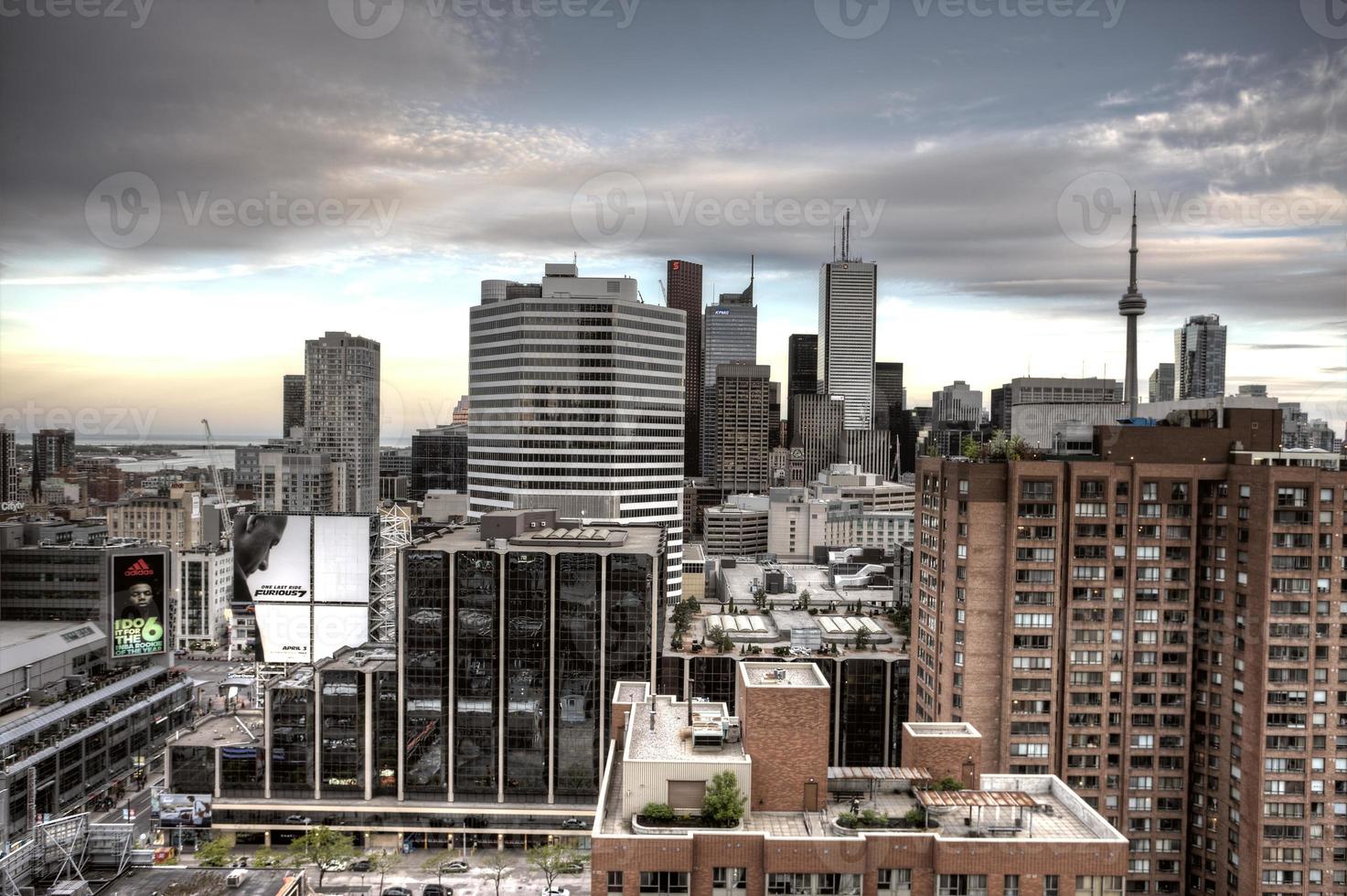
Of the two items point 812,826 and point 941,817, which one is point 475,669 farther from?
point 941,817

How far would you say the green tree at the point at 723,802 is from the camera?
3472 centimetres

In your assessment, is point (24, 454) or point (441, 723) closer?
point (441, 723)

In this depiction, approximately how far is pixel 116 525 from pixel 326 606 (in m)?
130

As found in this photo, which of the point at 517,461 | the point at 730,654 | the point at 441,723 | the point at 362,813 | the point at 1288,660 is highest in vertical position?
the point at 517,461

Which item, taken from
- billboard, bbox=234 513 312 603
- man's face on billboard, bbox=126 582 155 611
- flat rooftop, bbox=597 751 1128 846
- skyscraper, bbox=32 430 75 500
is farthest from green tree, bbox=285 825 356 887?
skyscraper, bbox=32 430 75 500

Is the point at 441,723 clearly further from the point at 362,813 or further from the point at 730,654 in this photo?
the point at 730,654

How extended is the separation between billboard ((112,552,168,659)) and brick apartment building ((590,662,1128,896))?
8340 cm

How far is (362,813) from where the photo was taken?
236 ft

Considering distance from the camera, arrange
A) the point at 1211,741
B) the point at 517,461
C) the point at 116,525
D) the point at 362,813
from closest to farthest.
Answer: the point at 1211,741, the point at 362,813, the point at 517,461, the point at 116,525

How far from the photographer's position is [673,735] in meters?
39.8

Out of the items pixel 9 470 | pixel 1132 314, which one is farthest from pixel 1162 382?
pixel 9 470

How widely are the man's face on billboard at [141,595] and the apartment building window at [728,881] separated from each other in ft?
299

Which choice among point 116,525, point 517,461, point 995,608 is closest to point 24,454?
point 116,525

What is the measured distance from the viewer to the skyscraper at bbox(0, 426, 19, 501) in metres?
172
